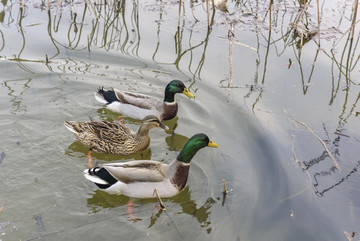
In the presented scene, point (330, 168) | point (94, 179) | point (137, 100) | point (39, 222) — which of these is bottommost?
point (39, 222)

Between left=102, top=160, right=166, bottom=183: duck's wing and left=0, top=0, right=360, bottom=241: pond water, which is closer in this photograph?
left=0, top=0, right=360, bottom=241: pond water

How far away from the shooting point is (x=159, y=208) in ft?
18.0

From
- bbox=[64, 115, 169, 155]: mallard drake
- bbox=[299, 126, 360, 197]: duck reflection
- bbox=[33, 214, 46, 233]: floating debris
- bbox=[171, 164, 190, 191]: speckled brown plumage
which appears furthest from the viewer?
bbox=[64, 115, 169, 155]: mallard drake

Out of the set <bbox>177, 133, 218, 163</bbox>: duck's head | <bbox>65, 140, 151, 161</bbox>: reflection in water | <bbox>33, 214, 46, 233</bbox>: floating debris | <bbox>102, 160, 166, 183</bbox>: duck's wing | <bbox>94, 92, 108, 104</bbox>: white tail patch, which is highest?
<bbox>177, 133, 218, 163</bbox>: duck's head

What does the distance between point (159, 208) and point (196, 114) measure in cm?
265

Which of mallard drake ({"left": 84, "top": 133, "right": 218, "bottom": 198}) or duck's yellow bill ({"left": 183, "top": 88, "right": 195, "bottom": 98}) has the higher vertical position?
duck's yellow bill ({"left": 183, "top": 88, "right": 195, "bottom": 98})

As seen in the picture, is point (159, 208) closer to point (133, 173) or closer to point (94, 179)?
point (133, 173)

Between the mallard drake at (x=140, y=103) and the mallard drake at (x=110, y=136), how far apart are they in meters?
0.89

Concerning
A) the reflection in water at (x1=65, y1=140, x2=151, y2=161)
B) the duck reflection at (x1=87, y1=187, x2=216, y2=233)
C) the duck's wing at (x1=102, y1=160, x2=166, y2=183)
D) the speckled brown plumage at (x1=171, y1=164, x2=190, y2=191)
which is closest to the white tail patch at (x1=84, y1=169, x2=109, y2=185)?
the duck's wing at (x1=102, y1=160, x2=166, y2=183)

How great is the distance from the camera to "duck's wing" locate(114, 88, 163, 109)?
7.55 metres

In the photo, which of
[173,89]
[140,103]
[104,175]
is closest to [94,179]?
[104,175]

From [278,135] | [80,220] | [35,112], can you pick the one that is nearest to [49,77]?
[35,112]

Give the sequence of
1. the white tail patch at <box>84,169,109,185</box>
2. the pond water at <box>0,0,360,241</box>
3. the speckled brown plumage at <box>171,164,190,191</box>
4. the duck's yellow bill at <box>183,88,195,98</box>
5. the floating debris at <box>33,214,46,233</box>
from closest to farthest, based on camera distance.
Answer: the floating debris at <box>33,214,46,233</box> < the pond water at <box>0,0,360,241</box> < the white tail patch at <box>84,169,109,185</box> < the speckled brown plumage at <box>171,164,190,191</box> < the duck's yellow bill at <box>183,88,195,98</box>

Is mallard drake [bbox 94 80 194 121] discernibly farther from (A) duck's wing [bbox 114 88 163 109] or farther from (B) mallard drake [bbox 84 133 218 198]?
(B) mallard drake [bbox 84 133 218 198]
